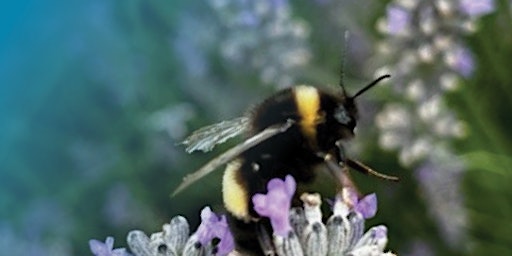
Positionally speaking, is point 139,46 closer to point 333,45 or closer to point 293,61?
point 333,45

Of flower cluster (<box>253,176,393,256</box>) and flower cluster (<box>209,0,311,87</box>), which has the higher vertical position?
flower cluster (<box>209,0,311,87</box>)

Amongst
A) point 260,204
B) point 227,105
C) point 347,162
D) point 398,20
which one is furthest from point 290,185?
point 227,105

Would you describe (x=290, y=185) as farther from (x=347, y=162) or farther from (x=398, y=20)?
(x=398, y=20)

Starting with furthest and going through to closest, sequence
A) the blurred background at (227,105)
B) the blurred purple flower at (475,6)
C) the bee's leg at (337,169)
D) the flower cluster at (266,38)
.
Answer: the flower cluster at (266,38) → the blurred background at (227,105) → the blurred purple flower at (475,6) → the bee's leg at (337,169)

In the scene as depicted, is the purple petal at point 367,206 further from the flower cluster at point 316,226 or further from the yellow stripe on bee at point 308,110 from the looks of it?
the yellow stripe on bee at point 308,110

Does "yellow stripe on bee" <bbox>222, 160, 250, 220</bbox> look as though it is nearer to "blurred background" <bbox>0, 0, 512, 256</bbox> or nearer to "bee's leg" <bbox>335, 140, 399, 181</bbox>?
"bee's leg" <bbox>335, 140, 399, 181</bbox>

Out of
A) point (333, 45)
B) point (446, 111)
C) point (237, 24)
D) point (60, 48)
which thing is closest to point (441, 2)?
point (446, 111)

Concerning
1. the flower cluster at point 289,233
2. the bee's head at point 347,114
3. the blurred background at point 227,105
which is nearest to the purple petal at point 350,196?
the flower cluster at point 289,233

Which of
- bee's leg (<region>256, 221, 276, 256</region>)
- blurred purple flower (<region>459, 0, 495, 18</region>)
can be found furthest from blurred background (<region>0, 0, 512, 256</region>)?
bee's leg (<region>256, 221, 276, 256</region>)
